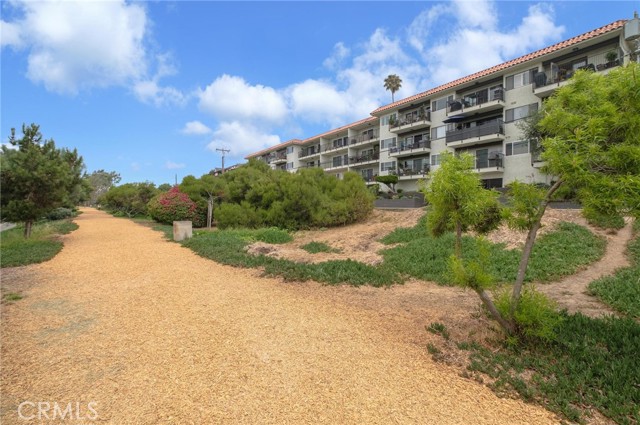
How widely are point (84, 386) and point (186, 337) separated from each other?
134cm

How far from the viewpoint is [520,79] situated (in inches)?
948

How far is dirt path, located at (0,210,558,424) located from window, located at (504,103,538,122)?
22669mm

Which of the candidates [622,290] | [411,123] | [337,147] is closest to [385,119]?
[411,123]

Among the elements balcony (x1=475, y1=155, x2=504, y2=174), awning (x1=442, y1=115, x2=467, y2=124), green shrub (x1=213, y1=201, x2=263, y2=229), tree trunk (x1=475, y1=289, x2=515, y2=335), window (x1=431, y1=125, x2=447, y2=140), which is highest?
awning (x1=442, y1=115, x2=467, y2=124)

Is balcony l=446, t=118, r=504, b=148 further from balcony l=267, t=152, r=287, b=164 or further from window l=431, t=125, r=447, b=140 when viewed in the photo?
balcony l=267, t=152, r=287, b=164

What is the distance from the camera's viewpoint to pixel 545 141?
11.8ft

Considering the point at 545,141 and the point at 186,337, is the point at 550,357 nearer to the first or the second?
the point at 545,141

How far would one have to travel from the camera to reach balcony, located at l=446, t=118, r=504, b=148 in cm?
2491

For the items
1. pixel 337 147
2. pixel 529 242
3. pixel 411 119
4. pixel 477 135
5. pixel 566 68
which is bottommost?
pixel 529 242

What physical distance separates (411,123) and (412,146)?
2267mm

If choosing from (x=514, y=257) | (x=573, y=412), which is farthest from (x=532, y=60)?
(x=573, y=412)

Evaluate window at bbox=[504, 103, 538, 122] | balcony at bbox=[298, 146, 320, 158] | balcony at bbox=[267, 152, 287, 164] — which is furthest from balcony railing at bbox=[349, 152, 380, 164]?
balcony at bbox=[267, 152, 287, 164]

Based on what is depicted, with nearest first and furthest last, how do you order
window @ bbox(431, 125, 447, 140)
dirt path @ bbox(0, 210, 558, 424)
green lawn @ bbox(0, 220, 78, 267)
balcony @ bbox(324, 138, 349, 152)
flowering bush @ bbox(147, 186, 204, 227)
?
1. dirt path @ bbox(0, 210, 558, 424)
2. green lawn @ bbox(0, 220, 78, 267)
3. flowering bush @ bbox(147, 186, 204, 227)
4. window @ bbox(431, 125, 447, 140)
5. balcony @ bbox(324, 138, 349, 152)

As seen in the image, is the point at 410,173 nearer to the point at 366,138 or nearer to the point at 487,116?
the point at 487,116
